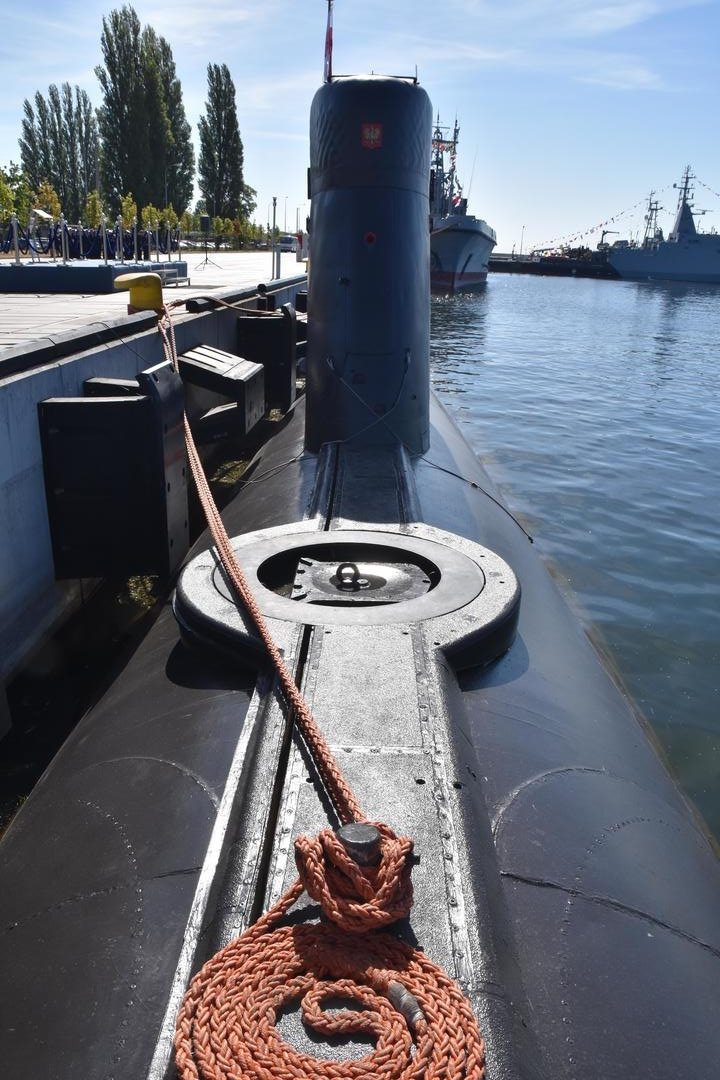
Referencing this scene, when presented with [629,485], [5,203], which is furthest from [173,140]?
[629,485]

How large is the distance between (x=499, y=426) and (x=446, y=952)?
16.6m

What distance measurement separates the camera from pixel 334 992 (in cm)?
209

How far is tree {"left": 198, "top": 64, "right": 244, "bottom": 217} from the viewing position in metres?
61.6

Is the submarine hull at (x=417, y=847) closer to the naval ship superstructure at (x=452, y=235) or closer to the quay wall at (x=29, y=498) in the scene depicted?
the quay wall at (x=29, y=498)

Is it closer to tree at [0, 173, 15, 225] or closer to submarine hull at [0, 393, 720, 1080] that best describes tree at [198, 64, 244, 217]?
tree at [0, 173, 15, 225]

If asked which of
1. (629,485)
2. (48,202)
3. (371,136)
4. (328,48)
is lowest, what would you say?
(629,485)

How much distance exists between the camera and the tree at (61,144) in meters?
66.3

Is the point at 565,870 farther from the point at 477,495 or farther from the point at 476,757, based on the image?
the point at 477,495

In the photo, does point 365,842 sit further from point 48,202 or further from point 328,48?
point 48,202

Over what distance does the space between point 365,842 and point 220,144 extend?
2691 inches

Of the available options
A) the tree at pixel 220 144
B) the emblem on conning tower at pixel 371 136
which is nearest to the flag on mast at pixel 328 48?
the emblem on conning tower at pixel 371 136

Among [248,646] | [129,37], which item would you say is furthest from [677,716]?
[129,37]

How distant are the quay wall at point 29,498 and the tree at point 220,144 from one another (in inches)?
2386

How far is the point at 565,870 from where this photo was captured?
3080mm
